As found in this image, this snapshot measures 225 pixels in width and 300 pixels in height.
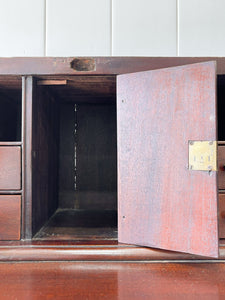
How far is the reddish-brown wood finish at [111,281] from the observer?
1.85 feet

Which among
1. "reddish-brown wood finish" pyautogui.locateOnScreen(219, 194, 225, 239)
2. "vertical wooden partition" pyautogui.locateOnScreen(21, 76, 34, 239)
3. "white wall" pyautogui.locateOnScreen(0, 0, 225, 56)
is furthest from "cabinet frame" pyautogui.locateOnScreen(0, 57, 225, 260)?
"white wall" pyautogui.locateOnScreen(0, 0, 225, 56)

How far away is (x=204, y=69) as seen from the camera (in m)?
0.66

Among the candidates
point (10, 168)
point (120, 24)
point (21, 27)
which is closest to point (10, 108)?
point (21, 27)

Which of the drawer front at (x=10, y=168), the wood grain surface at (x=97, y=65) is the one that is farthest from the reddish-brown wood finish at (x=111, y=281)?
the wood grain surface at (x=97, y=65)

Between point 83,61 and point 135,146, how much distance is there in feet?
1.00

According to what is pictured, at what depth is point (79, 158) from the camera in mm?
1286

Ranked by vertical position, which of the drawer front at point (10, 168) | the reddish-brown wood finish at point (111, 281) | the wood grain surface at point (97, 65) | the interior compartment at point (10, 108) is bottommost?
the reddish-brown wood finish at point (111, 281)

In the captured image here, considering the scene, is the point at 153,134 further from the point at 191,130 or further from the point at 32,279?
the point at 32,279

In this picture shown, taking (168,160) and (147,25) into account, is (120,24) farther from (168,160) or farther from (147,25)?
(168,160)

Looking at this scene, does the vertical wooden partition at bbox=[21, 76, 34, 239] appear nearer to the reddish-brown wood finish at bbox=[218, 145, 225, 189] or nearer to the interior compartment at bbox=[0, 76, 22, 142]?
the interior compartment at bbox=[0, 76, 22, 142]

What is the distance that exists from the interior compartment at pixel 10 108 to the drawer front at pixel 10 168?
0.23m

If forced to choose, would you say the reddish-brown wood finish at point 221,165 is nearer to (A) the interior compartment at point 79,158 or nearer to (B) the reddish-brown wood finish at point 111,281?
(B) the reddish-brown wood finish at point 111,281

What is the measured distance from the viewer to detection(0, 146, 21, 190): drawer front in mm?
764

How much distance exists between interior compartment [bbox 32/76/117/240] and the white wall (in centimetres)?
27
